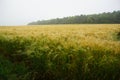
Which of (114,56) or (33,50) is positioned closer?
(114,56)

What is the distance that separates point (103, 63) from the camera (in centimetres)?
491

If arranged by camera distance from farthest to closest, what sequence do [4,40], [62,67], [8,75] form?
[4,40]
[8,75]
[62,67]

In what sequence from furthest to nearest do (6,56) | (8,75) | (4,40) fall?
1. (4,40)
2. (6,56)
3. (8,75)

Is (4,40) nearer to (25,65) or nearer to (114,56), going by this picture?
(25,65)

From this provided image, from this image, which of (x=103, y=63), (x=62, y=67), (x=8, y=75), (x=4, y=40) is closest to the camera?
(x=103, y=63)

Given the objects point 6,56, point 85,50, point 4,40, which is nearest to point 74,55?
point 85,50

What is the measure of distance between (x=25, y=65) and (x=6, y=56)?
4.78ft

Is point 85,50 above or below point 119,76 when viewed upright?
above

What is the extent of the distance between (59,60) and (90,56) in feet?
3.03

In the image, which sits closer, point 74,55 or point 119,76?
point 119,76

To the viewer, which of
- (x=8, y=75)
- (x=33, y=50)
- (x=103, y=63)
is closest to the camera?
(x=103, y=63)

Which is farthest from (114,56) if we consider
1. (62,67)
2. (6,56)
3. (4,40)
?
(4,40)

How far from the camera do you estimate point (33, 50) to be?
6207mm

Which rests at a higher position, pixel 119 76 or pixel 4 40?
pixel 4 40
